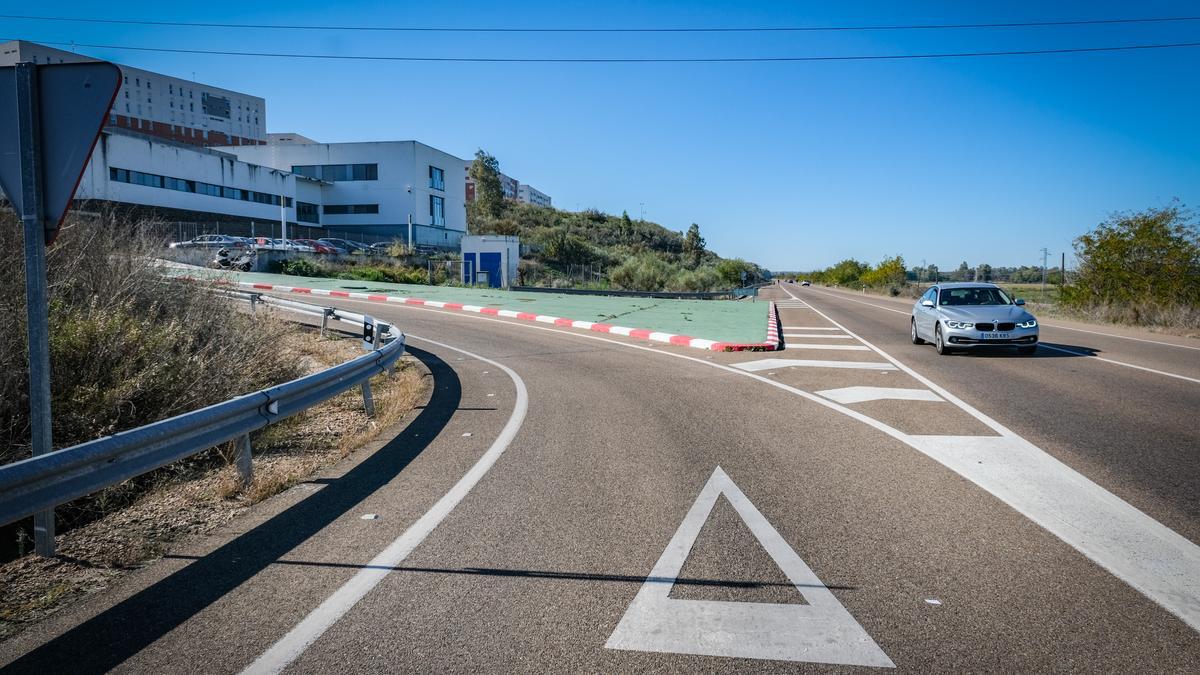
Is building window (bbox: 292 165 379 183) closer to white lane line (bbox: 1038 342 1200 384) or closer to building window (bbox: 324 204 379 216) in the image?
building window (bbox: 324 204 379 216)

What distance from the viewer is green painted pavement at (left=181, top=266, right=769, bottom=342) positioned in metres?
18.3

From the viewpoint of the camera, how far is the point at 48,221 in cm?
385

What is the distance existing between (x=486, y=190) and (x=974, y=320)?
84153 millimetres

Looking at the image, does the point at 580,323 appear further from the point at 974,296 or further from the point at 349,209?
the point at 349,209

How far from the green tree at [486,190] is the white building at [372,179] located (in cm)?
1664

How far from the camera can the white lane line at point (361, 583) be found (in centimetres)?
284

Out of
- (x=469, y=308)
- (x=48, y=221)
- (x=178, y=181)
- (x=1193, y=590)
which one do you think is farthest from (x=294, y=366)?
(x=178, y=181)

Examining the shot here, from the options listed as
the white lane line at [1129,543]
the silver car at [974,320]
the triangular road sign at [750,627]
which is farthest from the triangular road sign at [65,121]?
the silver car at [974,320]

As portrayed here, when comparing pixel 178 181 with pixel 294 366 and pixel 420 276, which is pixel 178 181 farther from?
pixel 294 366

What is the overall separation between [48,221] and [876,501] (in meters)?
5.43

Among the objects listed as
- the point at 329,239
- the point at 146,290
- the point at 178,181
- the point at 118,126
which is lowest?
the point at 146,290

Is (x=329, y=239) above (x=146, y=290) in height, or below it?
above

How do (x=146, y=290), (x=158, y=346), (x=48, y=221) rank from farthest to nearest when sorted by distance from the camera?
(x=146, y=290) → (x=158, y=346) → (x=48, y=221)

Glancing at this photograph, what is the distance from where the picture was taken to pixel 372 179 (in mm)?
70375
